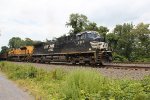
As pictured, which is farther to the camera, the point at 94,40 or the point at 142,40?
the point at 142,40

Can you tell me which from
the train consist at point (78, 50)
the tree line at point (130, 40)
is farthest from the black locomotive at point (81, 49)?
the tree line at point (130, 40)

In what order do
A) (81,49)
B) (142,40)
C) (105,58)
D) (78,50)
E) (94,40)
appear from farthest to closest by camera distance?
(142,40)
(78,50)
(81,49)
(94,40)
(105,58)

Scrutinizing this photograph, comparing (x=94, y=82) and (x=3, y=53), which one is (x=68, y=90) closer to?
(x=94, y=82)

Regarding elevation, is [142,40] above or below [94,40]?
above

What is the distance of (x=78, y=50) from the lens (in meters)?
29.6

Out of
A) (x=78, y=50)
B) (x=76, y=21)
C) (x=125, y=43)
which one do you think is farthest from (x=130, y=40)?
(x=78, y=50)

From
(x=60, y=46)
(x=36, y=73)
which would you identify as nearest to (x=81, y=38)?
(x=60, y=46)

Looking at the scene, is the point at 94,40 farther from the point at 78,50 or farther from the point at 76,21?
the point at 76,21

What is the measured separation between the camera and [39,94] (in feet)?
43.7

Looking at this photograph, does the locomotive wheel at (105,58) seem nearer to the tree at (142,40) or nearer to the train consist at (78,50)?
the train consist at (78,50)

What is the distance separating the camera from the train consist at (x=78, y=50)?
88.5 ft

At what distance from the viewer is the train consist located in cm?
2697

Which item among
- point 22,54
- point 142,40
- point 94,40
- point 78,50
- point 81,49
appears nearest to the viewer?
point 94,40

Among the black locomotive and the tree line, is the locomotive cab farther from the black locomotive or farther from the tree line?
the tree line
